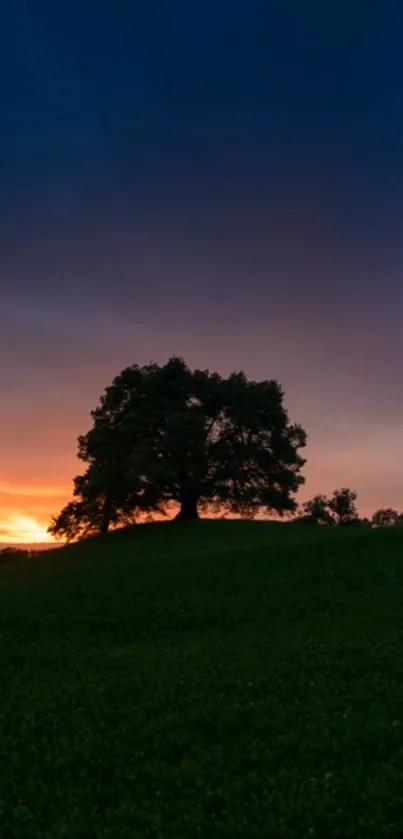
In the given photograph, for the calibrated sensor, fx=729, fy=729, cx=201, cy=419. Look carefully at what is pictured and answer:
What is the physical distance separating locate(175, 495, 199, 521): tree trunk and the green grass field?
123 feet

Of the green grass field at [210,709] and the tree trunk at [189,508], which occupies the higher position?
the tree trunk at [189,508]

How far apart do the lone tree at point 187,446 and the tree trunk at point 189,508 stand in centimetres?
11

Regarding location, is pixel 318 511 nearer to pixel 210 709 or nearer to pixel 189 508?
pixel 189 508

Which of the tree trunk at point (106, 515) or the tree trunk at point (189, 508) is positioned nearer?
the tree trunk at point (189, 508)

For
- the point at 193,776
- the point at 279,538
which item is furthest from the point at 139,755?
the point at 279,538

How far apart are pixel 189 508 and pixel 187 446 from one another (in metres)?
7.83

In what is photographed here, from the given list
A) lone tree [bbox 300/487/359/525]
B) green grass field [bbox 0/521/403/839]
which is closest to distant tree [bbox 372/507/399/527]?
lone tree [bbox 300/487/359/525]

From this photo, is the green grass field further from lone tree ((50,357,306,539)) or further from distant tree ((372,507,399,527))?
distant tree ((372,507,399,527))

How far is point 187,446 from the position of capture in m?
73.3

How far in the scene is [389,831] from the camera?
11.0 metres

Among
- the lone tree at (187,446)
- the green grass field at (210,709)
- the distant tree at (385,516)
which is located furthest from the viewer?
the distant tree at (385,516)

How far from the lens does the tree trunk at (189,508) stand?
77188 mm

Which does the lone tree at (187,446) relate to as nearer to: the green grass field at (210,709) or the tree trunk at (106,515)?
the tree trunk at (106,515)

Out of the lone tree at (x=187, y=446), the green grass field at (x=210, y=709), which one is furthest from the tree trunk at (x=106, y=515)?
the green grass field at (x=210, y=709)
